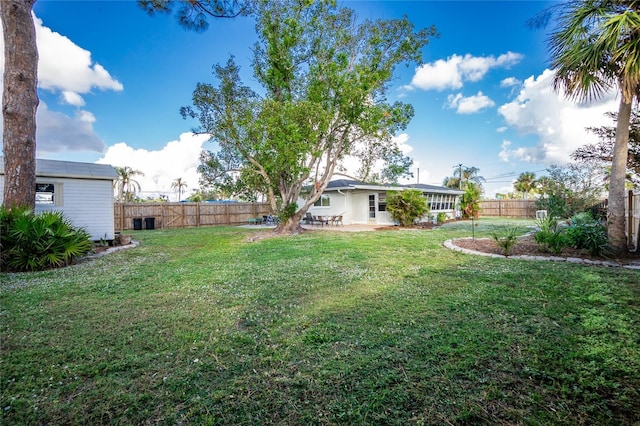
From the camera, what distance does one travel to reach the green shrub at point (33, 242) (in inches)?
260

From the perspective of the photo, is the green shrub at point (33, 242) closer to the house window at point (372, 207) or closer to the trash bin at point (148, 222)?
the trash bin at point (148, 222)

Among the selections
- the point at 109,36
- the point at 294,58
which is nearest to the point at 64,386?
the point at 109,36

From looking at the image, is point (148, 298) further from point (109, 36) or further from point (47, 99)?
point (47, 99)

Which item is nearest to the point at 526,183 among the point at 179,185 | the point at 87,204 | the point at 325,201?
the point at 325,201

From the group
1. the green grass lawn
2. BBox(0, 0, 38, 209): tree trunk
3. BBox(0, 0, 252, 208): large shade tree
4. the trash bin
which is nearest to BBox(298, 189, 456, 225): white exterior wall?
the trash bin

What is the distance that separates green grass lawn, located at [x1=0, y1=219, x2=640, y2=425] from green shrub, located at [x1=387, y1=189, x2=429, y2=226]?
36.6 ft

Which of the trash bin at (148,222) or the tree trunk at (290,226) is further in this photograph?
the trash bin at (148,222)

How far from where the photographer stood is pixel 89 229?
11.1 m

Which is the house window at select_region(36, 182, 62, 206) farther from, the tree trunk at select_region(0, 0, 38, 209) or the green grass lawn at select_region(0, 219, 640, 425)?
the green grass lawn at select_region(0, 219, 640, 425)

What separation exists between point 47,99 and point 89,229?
503 centimetres

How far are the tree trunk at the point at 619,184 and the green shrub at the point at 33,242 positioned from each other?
13.0m

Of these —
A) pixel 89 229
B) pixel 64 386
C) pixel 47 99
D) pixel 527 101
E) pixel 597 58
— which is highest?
pixel 527 101

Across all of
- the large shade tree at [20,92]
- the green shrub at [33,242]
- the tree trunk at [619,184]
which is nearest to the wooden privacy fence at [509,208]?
the tree trunk at [619,184]

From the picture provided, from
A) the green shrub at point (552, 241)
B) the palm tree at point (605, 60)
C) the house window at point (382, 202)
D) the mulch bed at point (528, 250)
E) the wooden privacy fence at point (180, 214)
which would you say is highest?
the palm tree at point (605, 60)
